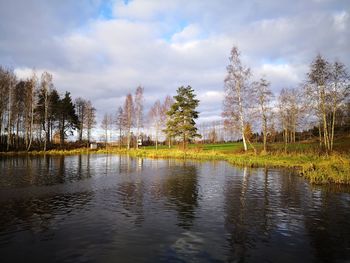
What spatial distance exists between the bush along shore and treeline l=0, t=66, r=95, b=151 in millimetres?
6614

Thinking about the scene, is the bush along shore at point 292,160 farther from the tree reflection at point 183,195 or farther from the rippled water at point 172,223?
the tree reflection at point 183,195

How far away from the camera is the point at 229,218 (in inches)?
464

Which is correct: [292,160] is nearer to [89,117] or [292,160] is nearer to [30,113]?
[30,113]

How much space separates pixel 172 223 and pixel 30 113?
5035cm

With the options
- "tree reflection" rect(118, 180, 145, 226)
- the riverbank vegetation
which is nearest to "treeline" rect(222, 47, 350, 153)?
the riverbank vegetation

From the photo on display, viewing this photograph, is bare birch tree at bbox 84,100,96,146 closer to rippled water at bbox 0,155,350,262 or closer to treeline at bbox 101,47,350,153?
treeline at bbox 101,47,350,153

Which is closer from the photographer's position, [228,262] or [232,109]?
[228,262]

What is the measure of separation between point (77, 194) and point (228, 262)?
1098cm

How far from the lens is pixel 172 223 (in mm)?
11023

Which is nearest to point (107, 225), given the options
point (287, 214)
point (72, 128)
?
point (287, 214)

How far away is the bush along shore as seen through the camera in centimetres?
2122

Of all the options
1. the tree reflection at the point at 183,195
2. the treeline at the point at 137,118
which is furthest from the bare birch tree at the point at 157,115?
the tree reflection at the point at 183,195

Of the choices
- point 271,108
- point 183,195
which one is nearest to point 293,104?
point 271,108

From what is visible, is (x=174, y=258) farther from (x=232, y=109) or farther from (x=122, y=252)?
(x=232, y=109)
